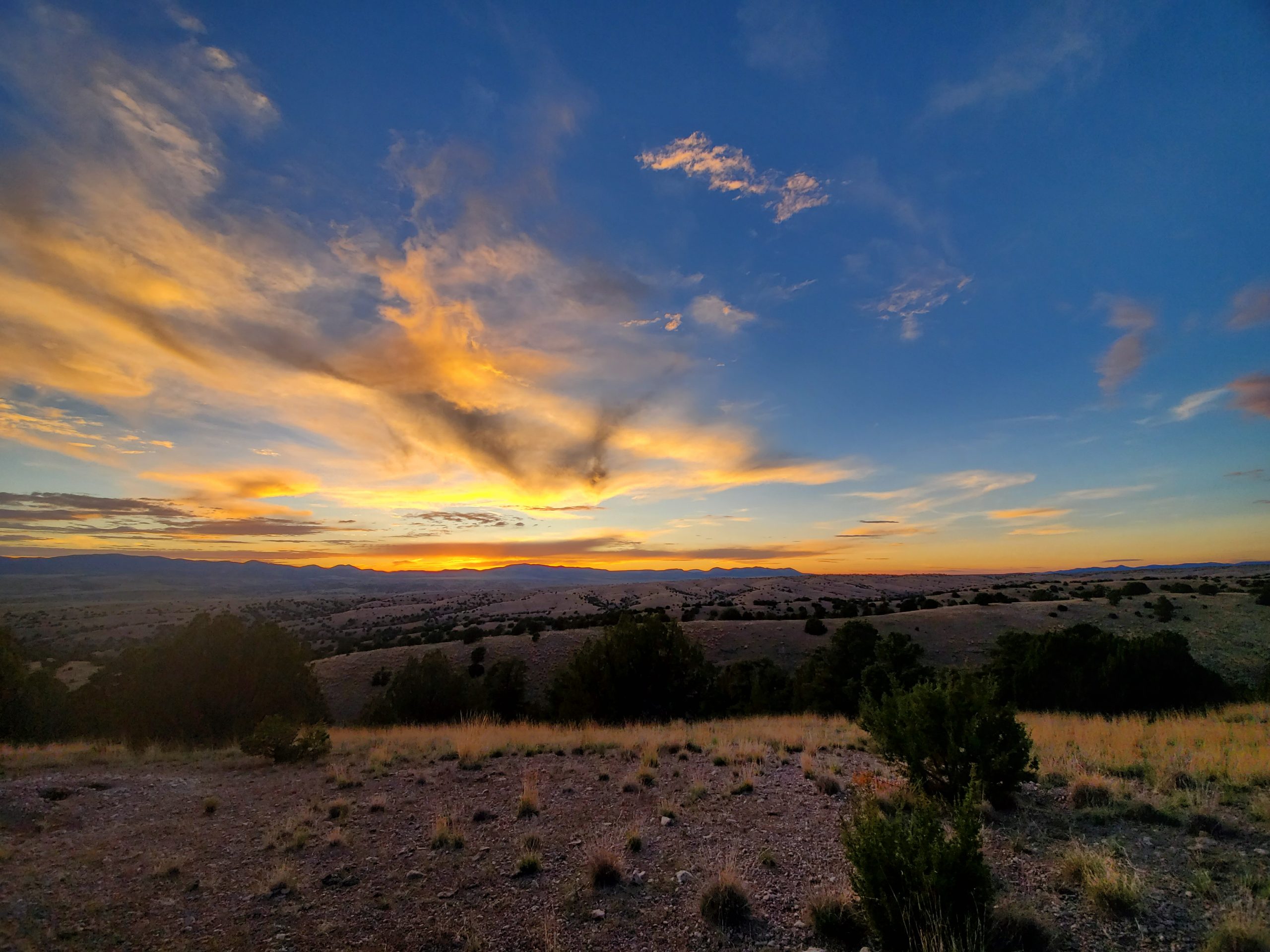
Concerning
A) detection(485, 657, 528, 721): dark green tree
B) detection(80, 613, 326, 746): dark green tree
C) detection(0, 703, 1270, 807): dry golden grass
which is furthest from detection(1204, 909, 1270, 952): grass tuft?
detection(485, 657, 528, 721): dark green tree

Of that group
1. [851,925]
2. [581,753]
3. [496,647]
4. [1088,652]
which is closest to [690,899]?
[851,925]

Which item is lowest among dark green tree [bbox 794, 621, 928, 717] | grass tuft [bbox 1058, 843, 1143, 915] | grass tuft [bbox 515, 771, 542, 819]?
dark green tree [bbox 794, 621, 928, 717]

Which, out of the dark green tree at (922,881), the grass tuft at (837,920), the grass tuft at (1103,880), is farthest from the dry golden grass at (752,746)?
the dark green tree at (922,881)

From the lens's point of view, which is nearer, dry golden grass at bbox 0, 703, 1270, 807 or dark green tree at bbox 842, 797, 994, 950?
dark green tree at bbox 842, 797, 994, 950

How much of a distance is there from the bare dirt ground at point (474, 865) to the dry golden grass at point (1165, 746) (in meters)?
2.01

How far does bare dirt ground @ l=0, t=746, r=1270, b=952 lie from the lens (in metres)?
5.55

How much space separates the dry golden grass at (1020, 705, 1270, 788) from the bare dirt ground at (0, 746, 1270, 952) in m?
2.01

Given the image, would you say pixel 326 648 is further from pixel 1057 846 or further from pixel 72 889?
pixel 1057 846

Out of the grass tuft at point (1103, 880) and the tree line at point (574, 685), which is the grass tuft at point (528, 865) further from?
the tree line at point (574, 685)

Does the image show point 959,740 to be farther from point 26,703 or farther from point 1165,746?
point 26,703

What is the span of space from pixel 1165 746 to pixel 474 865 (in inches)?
543

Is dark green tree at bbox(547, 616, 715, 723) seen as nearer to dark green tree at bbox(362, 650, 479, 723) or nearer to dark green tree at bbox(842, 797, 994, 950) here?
dark green tree at bbox(362, 650, 479, 723)

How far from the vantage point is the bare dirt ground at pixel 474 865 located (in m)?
5.55

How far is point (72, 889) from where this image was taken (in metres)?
6.56
